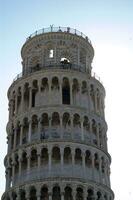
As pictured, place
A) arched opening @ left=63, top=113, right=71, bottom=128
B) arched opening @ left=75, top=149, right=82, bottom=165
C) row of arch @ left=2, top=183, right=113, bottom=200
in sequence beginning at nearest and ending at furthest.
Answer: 1. row of arch @ left=2, top=183, right=113, bottom=200
2. arched opening @ left=75, top=149, right=82, bottom=165
3. arched opening @ left=63, top=113, right=71, bottom=128

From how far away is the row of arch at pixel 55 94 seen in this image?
4469cm

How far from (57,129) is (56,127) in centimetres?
29

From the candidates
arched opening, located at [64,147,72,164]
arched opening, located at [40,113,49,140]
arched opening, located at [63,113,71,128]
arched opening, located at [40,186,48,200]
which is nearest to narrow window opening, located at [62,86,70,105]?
arched opening, located at [63,113,71,128]

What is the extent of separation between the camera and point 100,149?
43.2 m

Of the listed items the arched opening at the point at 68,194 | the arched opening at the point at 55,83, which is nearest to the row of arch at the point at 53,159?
the arched opening at the point at 68,194

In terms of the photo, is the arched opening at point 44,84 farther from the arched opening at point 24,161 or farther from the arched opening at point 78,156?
the arched opening at point 78,156

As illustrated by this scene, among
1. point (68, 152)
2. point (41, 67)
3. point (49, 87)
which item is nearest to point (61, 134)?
point (68, 152)

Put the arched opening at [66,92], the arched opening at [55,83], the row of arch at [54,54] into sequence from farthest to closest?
1. the row of arch at [54,54]
2. the arched opening at [66,92]
3. the arched opening at [55,83]

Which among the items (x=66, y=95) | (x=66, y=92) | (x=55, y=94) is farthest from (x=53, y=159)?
(x=66, y=92)

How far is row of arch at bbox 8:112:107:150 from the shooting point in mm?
42688

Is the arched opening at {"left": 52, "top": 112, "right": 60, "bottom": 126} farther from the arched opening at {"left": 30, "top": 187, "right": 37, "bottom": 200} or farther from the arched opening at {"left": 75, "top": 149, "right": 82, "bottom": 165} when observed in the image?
the arched opening at {"left": 30, "top": 187, "right": 37, "bottom": 200}

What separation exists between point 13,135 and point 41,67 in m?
7.00

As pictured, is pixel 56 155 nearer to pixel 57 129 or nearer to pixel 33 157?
pixel 33 157

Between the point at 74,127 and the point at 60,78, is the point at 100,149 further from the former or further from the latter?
the point at 60,78
